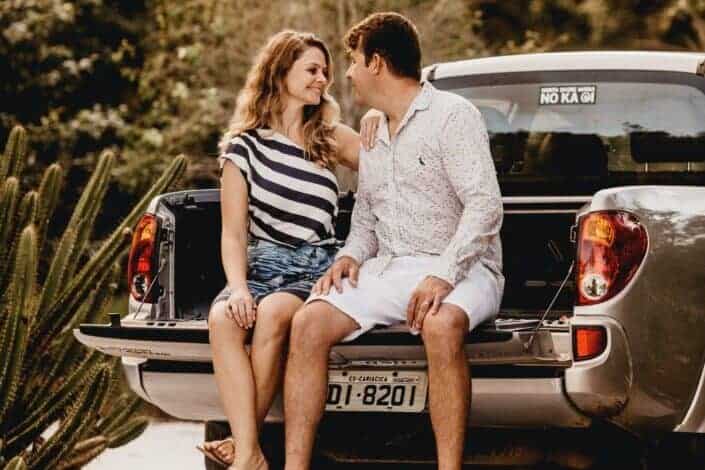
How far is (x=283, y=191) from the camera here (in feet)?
18.6

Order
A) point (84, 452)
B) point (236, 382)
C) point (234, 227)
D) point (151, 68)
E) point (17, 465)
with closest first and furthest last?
point (236, 382) < point (234, 227) < point (17, 465) < point (84, 452) < point (151, 68)

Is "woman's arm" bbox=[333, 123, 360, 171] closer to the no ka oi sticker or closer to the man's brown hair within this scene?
the man's brown hair

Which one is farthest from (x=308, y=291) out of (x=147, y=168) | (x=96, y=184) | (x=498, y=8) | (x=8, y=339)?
(x=498, y=8)

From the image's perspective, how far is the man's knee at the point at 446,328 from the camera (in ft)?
16.1

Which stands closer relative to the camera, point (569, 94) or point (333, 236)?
point (333, 236)

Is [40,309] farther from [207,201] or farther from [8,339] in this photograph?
[207,201]

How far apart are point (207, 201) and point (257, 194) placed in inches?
16.3

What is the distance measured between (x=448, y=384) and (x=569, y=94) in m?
2.23

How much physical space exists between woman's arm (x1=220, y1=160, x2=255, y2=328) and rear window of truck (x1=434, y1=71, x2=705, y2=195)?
1.47m

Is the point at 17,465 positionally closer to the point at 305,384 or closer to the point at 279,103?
the point at 305,384

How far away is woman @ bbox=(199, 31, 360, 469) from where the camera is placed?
5.28 meters

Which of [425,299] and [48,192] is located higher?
[48,192]

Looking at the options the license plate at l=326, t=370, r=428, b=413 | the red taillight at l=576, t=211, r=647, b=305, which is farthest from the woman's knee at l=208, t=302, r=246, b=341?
the red taillight at l=576, t=211, r=647, b=305

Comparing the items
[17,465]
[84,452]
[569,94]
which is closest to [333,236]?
[17,465]
